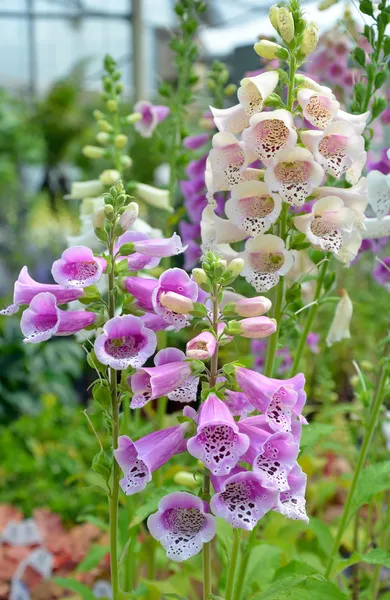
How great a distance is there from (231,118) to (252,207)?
0.11 m

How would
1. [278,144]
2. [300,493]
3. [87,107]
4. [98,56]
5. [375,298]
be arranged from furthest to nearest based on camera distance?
[98,56] < [87,107] < [375,298] < [278,144] < [300,493]

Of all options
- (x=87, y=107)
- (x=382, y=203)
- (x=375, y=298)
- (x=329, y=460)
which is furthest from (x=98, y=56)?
(x=382, y=203)

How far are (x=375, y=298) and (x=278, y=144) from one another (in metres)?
2.40

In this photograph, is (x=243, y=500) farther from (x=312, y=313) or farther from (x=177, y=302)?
(x=312, y=313)

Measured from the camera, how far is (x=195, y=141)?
142 cm

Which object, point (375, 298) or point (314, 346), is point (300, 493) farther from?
point (375, 298)

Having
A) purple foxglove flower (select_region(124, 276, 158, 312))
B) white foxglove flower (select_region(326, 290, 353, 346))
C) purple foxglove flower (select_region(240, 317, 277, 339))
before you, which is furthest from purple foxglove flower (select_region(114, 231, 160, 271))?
white foxglove flower (select_region(326, 290, 353, 346))

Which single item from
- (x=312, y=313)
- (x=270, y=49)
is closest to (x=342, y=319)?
(x=312, y=313)

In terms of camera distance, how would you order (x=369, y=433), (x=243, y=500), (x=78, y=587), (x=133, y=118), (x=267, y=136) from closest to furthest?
(x=243, y=500) < (x=267, y=136) < (x=369, y=433) < (x=78, y=587) < (x=133, y=118)

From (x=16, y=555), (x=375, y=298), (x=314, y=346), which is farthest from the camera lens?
(x=375, y=298)

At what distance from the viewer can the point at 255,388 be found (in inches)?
26.4

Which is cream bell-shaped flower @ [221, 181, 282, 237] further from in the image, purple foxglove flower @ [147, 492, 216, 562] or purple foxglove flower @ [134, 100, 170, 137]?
purple foxglove flower @ [134, 100, 170, 137]

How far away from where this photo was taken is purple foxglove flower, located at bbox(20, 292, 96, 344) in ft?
2.30

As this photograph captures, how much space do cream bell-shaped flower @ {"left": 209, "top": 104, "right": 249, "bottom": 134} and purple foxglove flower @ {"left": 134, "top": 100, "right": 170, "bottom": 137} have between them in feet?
1.99
